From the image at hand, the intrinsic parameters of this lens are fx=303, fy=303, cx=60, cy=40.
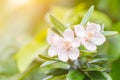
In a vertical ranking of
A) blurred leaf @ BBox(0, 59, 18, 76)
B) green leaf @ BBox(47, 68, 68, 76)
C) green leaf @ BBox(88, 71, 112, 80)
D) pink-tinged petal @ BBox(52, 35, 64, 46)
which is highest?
blurred leaf @ BBox(0, 59, 18, 76)

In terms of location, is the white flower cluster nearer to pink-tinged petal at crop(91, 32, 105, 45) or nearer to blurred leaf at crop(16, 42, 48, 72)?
pink-tinged petal at crop(91, 32, 105, 45)

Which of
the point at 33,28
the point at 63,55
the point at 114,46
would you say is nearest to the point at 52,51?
the point at 63,55

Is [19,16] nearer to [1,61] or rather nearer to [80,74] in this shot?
[1,61]

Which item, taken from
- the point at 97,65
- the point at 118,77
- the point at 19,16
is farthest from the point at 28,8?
the point at 97,65

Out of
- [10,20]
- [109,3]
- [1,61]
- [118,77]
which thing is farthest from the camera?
[10,20]

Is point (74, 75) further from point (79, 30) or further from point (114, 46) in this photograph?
point (114, 46)

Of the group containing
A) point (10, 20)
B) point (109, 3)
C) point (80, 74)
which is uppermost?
point (10, 20)

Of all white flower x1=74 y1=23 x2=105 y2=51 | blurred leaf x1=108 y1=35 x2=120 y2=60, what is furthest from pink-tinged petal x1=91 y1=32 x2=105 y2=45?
blurred leaf x1=108 y1=35 x2=120 y2=60

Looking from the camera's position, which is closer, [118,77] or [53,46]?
[53,46]
